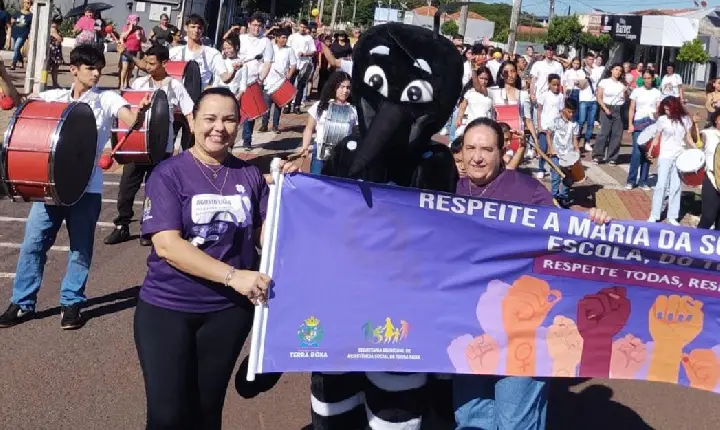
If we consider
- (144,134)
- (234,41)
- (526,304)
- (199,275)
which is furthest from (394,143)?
(234,41)

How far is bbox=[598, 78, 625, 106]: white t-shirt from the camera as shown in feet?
49.6

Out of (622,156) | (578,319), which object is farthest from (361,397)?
(622,156)

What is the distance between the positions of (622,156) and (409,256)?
45.1 ft

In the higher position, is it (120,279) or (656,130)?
(656,130)

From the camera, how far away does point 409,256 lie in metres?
3.76

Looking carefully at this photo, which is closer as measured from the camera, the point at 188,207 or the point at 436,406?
the point at 188,207

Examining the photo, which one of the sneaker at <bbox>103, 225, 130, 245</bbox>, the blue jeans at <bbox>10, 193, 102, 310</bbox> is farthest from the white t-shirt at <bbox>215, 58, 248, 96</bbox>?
the blue jeans at <bbox>10, 193, 102, 310</bbox>

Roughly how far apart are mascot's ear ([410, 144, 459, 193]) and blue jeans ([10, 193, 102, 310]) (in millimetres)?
2887

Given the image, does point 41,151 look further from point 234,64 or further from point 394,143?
point 234,64

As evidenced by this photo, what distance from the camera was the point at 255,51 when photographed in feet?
45.7

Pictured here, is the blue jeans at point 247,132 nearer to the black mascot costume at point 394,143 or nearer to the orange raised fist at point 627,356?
the black mascot costume at point 394,143

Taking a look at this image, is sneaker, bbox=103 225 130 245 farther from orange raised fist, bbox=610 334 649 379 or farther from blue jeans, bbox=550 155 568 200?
blue jeans, bbox=550 155 568 200

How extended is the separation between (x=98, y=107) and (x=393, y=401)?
11.0ft

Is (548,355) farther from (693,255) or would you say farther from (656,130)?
(656,130)
